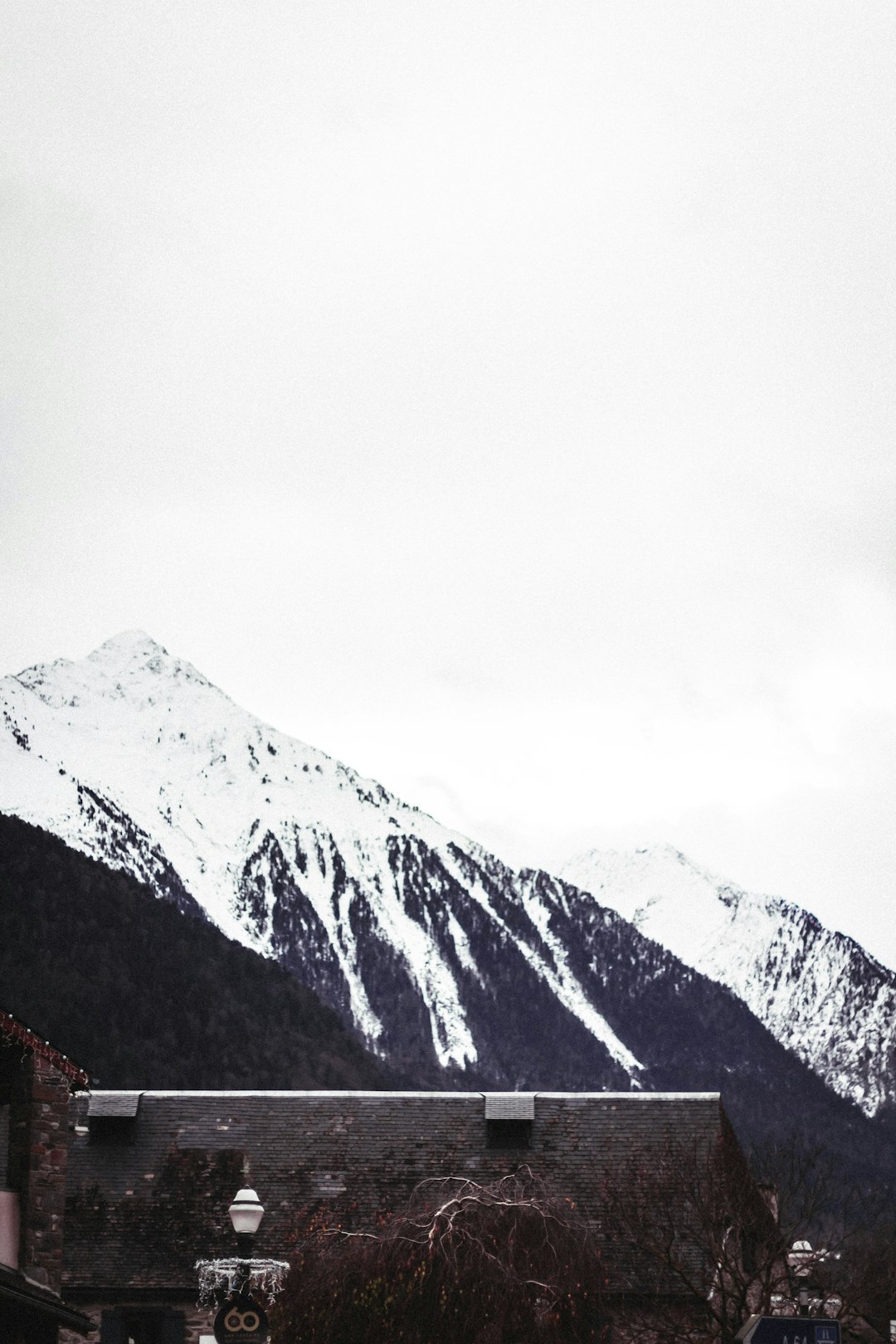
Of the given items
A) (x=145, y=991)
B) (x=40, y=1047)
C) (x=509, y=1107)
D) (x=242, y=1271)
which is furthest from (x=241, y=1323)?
(x=145, y=991)

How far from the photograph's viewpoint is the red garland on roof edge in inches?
1104

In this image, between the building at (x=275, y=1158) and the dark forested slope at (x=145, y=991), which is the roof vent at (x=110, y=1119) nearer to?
the building at (x=275, y=1158)

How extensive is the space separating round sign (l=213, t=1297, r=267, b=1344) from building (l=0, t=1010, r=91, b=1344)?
242 inches

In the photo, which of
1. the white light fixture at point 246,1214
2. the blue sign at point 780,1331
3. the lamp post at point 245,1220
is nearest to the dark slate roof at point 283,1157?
the lamp post at point 245,1220

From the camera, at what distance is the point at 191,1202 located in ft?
144

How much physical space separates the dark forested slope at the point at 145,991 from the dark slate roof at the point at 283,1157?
75654 millimetres

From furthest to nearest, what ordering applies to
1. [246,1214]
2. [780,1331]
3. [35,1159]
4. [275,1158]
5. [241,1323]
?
[275,1158] < [35,1159] < [246,1214] < [241,1323] < [780,1331]

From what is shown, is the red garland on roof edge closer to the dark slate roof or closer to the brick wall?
the brick wall

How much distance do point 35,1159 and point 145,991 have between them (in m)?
109

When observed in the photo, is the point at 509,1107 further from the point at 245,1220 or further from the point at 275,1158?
the point at 245,1220

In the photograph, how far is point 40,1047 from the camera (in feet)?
93.6

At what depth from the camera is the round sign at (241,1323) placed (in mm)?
21078

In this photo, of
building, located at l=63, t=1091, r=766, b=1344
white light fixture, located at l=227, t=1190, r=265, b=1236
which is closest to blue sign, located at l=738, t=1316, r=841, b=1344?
white light fixture, located at l=227, t=1190, r=265, b=1236

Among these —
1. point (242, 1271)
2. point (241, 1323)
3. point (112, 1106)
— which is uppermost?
point (112, 1106)
